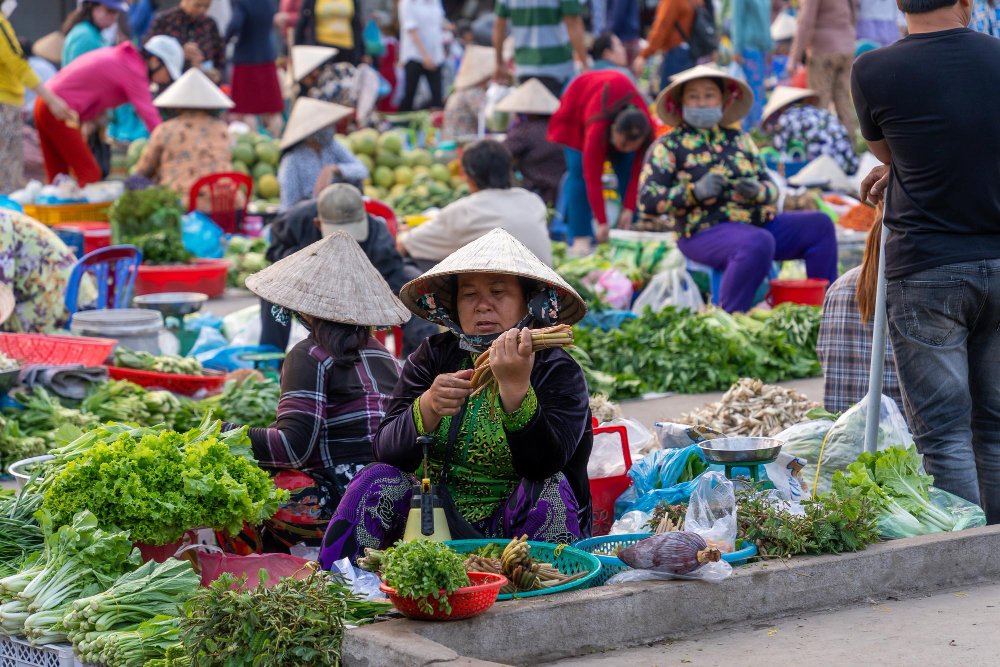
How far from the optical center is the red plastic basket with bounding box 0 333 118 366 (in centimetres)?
712

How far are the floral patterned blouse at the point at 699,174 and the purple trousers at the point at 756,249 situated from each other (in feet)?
0.31

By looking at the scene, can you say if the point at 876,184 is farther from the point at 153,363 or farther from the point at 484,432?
the point at 153,363

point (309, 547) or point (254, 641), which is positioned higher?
point (254, 641)

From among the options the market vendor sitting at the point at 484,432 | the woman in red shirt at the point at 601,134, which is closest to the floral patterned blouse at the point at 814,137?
the woman in red shirt at the point at 601,134

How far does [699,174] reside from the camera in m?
8.66

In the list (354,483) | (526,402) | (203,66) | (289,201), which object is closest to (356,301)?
(354,483)

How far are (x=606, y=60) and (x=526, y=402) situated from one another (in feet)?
35.3

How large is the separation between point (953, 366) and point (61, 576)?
2699mm

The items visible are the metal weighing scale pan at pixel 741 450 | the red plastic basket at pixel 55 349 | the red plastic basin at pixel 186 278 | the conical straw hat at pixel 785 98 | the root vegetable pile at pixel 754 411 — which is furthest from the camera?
the conical straw hat at pixel 785 98

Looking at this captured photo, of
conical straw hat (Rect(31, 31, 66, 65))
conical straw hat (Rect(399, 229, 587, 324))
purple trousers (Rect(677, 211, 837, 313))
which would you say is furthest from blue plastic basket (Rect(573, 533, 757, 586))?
conical straw hat (Rect(31, 31, 66, 65))

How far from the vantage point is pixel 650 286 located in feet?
30.1

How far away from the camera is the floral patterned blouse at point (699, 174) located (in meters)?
8.68

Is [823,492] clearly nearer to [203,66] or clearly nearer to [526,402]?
[526,402]

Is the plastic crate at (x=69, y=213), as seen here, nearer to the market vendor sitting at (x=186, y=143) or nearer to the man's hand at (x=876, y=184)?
the market vendor sitting at (x=186, y=143)
